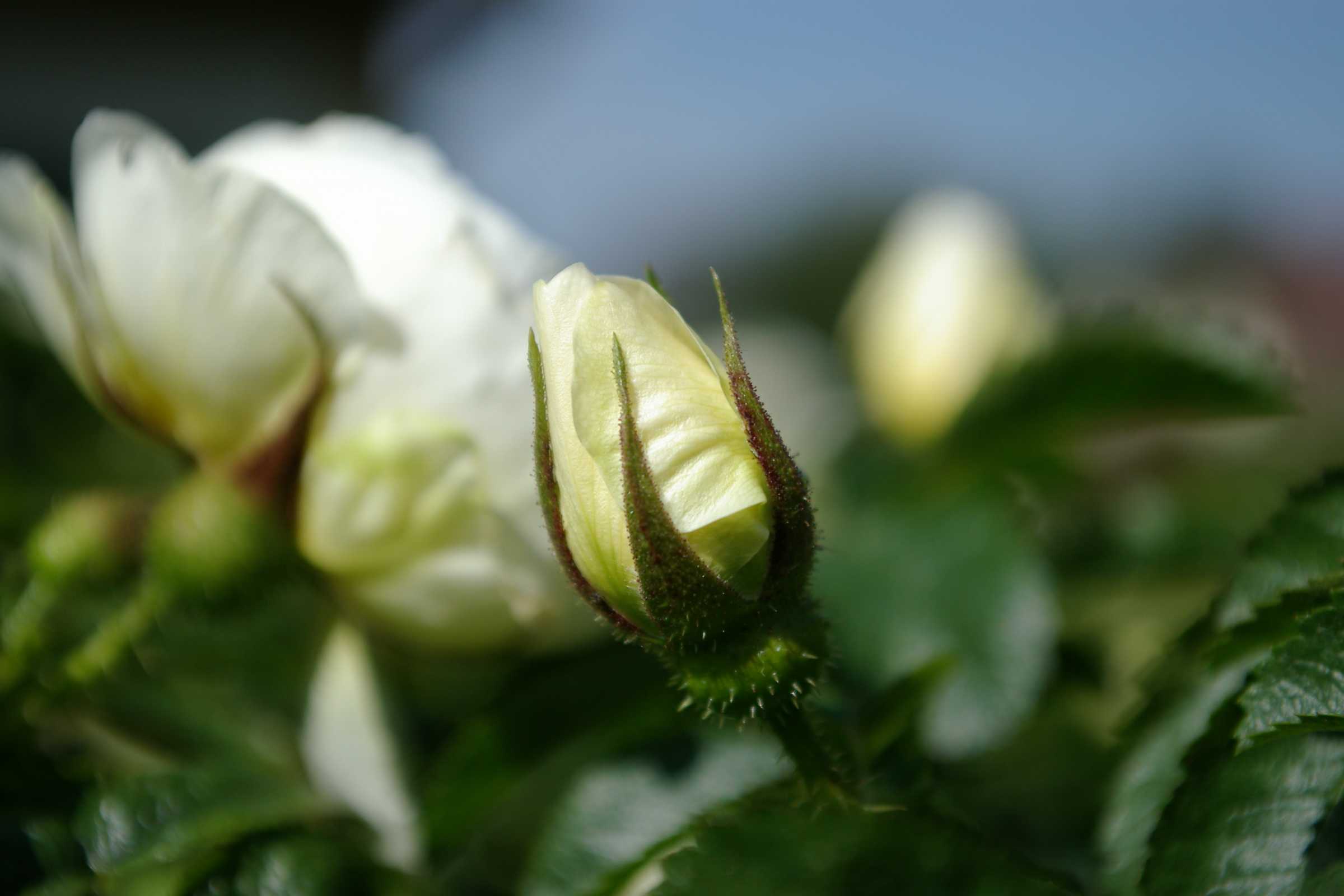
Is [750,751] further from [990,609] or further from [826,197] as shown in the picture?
[826,197]

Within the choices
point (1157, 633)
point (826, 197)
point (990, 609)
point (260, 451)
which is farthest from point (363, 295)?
point (826, 197)

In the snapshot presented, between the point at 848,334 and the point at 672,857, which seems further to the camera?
the point at 848,334

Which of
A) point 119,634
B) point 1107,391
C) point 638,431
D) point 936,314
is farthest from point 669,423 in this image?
point 936,314

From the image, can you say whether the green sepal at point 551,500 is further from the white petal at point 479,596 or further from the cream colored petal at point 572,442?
the white petal at point 479,596

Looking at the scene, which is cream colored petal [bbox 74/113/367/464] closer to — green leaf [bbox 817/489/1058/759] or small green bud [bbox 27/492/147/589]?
small green bud [bbox 27/492/147/589]

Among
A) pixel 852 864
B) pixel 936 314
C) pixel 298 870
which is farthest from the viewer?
pixel 936 314

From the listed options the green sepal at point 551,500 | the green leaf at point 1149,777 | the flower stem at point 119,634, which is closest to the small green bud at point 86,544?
the flower stem at point 119,634

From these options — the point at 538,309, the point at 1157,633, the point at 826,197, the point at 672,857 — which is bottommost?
the point at 826,197

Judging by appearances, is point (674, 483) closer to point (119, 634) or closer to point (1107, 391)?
point (119, 634)
